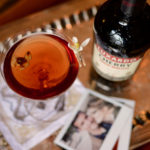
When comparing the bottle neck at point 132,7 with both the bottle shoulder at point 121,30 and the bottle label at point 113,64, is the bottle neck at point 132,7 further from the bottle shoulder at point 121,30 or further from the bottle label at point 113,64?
the bottle label at point 113,64

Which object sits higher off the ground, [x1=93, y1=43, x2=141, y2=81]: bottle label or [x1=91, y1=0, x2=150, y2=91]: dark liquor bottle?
[x1=91, y1=0, x2=150, y2=91]: dark liquor bottle

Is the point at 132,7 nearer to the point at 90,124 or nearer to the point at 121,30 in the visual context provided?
the point at 121,30

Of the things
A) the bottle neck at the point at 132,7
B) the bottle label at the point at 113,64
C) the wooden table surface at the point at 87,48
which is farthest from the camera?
the wooden table surface at the point at 87,48

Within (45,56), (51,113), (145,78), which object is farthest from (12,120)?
(145,78)

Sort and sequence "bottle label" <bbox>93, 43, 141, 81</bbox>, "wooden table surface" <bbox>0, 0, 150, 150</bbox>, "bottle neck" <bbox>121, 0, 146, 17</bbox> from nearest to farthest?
"bottle neck" <bbox>121, 0, 146, 17</bbox>
"bottle label" <bbox>93, 43, 141, 81</bbox>
"wooden table surface" <bbox>0, 0, 150, 150</bbox>

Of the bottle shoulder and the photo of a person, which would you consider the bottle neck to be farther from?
the photo of a person

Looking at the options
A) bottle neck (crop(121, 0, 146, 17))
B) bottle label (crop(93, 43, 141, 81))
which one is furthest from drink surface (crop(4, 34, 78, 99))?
bottle neck (crop(121, 0, 146, 17))

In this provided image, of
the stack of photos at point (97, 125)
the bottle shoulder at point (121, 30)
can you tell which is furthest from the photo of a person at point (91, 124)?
the bottle shoulder at point (121, 30)
